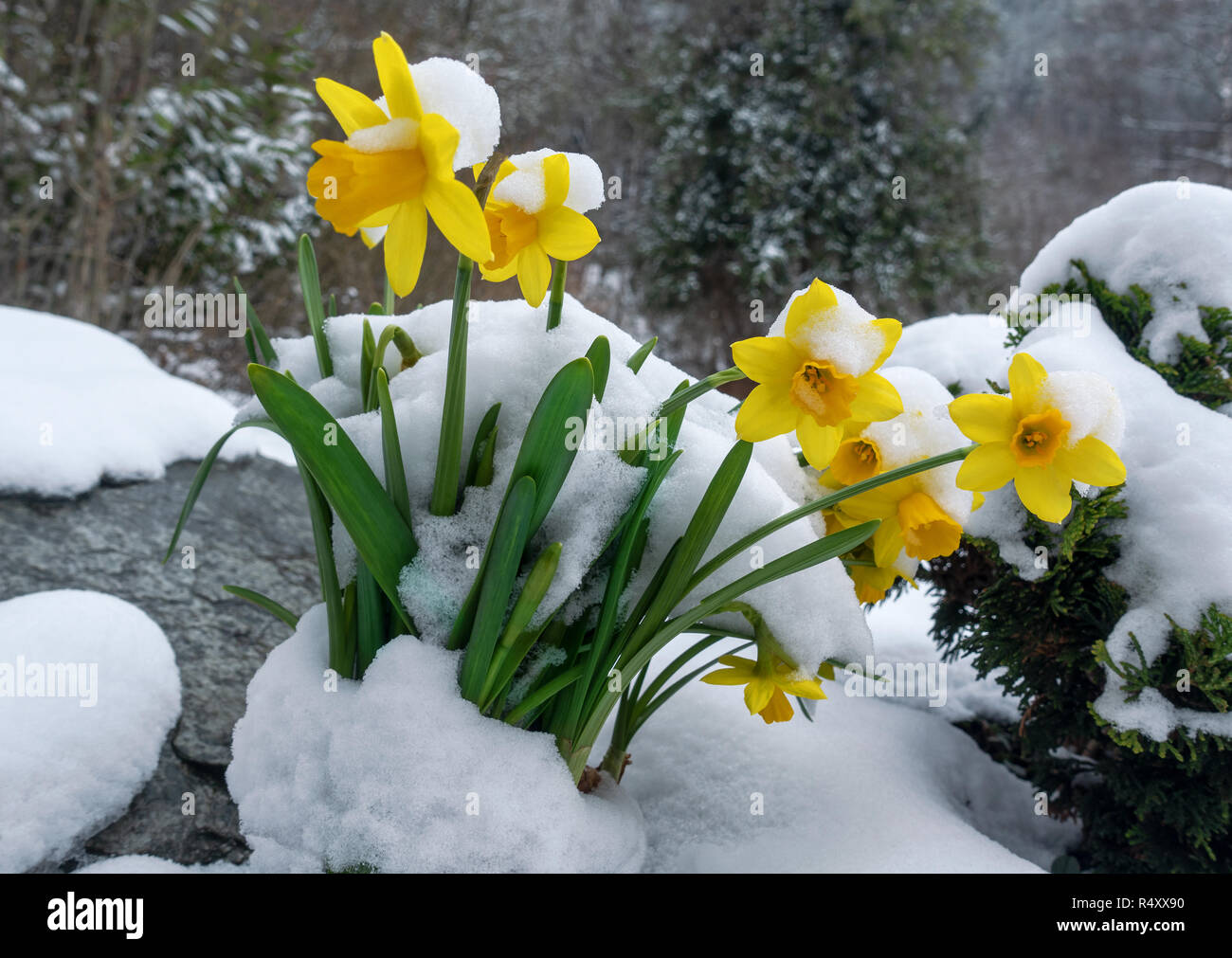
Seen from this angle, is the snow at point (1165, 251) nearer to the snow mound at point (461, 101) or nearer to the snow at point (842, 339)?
the snow at point (842, 339)

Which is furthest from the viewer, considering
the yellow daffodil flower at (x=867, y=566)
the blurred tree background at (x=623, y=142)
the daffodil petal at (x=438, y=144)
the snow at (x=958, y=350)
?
the blurred tree background at (x=623, y=142)

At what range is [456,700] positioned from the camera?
65 centimetres

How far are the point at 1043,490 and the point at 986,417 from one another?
0.22 feet

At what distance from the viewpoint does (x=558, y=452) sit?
610 millimetres

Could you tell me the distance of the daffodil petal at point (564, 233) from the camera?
1.84ft

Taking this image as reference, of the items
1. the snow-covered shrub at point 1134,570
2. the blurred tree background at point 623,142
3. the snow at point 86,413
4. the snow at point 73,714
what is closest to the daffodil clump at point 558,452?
the snow-covered shrub at point 1134,570

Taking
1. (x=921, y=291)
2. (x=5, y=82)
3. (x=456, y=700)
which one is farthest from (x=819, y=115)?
(x=456, y=700)

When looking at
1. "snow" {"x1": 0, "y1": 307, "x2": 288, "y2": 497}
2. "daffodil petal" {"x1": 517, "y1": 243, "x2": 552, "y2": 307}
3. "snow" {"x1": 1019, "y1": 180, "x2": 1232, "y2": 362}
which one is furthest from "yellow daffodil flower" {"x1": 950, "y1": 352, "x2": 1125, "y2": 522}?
"snow" {"x1": 0, "y1": 307, "x2": 288, "y2": 497}

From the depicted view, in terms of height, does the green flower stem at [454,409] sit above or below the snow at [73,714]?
above

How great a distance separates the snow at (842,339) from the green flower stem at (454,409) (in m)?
0.24

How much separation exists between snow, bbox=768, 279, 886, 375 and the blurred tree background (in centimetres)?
110

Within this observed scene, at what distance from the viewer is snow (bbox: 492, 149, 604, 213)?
0.55 metres

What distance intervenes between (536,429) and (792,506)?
0.26 meters

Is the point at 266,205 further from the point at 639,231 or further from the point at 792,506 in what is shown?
the point at 792,506
